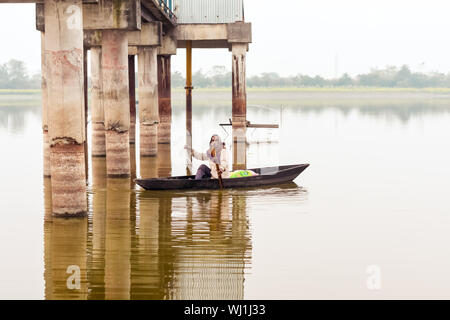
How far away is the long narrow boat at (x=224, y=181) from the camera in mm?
19672

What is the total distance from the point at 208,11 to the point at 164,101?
5354 millimetres

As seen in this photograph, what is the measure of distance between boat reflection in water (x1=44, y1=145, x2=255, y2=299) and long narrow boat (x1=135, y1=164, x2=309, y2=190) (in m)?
0.28

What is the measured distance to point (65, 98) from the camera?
15234 millimetres

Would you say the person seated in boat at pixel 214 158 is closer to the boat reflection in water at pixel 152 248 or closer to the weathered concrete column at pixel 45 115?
the boat reflection in water at pixel 152 248

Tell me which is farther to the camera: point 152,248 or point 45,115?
point 45,115

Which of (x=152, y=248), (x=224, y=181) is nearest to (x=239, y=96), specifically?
(x=224, y=181)

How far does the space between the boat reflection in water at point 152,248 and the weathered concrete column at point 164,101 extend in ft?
53.1

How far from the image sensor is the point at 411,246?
44.9ft

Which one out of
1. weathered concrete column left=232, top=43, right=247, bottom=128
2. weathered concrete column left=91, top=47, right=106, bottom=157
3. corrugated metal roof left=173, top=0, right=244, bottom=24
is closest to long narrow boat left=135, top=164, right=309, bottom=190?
weathered concrete column left=91, top=47, right=106, bottom=157

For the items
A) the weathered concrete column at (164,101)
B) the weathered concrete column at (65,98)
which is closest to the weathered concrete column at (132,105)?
the weathered concrete column at (164,101)

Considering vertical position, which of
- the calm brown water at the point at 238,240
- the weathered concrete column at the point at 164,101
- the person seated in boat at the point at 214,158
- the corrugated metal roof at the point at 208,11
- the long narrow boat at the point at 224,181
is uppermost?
the corrugated metal roof at the point at 208,11

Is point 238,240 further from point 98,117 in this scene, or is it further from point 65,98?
point 98,117

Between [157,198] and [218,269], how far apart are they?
7465 mm

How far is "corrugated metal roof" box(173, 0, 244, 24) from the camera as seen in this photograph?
1310 inches
